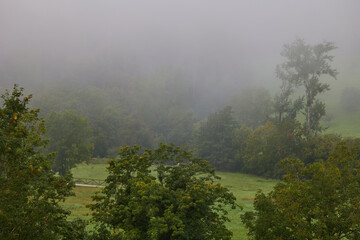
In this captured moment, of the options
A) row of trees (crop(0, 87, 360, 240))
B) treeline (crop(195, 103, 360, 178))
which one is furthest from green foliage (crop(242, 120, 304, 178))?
row of trees (crop(0, 87, 360, 240))

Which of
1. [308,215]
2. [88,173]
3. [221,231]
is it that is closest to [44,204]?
[221,231]

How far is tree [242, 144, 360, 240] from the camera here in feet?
35.9

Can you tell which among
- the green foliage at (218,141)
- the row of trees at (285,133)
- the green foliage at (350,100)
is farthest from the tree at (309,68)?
the green foliage at (350,100)

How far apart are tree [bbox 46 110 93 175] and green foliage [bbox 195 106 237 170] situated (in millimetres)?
38582

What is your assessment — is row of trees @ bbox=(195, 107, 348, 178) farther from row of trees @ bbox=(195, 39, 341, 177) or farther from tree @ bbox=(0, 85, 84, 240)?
tree @ bbox=(0, 85, 84, 240)

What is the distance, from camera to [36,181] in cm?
873

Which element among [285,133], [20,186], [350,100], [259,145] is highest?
[350,100]

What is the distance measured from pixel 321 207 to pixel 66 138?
166 feet

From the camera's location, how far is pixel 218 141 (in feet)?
Result: 275

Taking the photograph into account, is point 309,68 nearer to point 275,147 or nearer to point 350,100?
point 275,147

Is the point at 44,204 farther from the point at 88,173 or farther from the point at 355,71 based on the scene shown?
the point at 355,71

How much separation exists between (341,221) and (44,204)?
11.2 metres

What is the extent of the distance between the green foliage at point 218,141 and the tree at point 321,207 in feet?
215

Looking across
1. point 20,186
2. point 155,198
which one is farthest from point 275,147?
point 20,186
